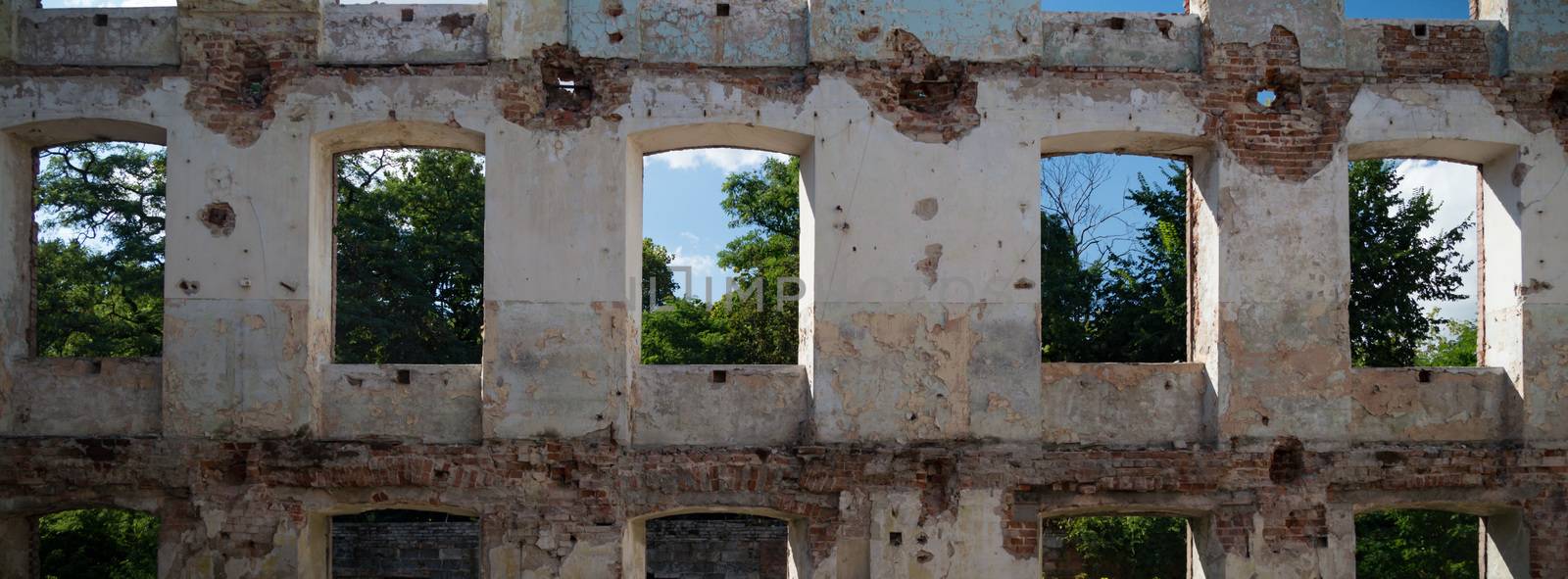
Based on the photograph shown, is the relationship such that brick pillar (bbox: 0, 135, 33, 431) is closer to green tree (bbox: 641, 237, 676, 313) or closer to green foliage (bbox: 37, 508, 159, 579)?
green foliage (bbox: 37, 508, 159, 579)

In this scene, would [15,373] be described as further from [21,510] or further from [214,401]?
[214,401]

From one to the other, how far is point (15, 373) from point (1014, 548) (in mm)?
7684

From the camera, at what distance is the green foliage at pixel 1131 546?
52.3 feet

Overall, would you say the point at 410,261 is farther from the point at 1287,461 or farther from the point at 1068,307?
the point at 1287,461

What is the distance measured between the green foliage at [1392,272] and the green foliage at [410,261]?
13.9 m

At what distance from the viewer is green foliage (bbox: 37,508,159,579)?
12188 mm

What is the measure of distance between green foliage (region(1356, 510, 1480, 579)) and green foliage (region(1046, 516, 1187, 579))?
7.97 ft

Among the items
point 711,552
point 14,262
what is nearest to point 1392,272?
point 711,552

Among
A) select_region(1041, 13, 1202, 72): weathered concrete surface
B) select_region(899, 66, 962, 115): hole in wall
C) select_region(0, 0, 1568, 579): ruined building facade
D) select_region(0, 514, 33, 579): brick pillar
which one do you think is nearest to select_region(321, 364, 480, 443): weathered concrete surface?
select_region(0, 0, 1568, 579): ruined building facade

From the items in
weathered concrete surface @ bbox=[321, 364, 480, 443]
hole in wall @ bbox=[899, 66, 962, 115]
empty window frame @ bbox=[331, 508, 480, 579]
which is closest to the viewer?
weathered concrete surface @ bbox=[321, 364, 480, 443]

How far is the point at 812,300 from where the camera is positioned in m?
8.11

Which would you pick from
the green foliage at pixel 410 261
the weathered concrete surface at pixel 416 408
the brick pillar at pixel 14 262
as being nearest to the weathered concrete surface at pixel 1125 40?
the weathered concrete surface at pixel 416 408

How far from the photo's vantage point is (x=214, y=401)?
8.00 metres

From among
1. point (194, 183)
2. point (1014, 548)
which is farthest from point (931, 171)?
point (194, 183)
